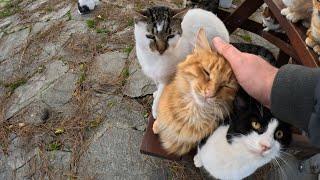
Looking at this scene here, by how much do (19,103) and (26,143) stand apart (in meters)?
0.39

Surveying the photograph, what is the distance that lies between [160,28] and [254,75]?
2.01ft

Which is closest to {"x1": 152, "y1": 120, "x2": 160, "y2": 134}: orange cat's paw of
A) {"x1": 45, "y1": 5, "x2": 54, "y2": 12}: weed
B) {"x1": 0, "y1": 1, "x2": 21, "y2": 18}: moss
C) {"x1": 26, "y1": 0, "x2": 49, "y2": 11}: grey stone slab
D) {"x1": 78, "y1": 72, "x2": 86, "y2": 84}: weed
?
{"x1": 78, "y1": 72, "x2": 86, "y2": 84}: weed

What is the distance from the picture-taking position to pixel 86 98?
2496mm

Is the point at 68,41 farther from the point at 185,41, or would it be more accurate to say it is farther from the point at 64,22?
the point at 185,41

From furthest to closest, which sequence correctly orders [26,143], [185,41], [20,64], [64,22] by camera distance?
1. [64,22]
2. [20,64]
3. [26,143]
4. [185,41]

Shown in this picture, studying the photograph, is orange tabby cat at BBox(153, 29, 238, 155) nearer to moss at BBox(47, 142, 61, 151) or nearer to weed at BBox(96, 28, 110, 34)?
moss at BBox(47, 142, 61, 151)

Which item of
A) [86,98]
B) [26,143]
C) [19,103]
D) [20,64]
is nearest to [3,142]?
[26,143]

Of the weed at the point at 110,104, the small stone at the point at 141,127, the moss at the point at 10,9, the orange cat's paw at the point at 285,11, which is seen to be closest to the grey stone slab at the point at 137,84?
the weed at the point at 110,104

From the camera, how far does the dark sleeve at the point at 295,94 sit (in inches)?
44.7

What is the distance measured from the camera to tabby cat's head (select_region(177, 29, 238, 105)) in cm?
127

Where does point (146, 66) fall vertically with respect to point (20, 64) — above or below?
above

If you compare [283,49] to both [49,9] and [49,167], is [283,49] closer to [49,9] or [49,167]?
[49,167]

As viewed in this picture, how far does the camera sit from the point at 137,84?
2.54 m

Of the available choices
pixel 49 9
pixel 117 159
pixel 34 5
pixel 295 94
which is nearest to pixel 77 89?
pixel 117 159
